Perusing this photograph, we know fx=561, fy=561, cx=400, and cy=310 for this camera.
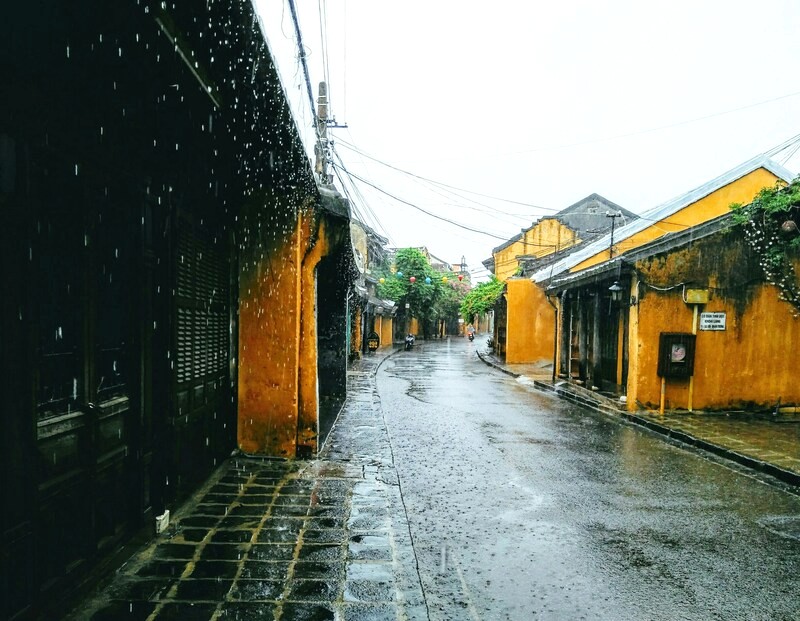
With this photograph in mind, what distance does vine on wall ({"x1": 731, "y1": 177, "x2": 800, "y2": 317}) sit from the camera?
11164mm

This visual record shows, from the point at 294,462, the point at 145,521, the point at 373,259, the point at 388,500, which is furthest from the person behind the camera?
the point at 373,259

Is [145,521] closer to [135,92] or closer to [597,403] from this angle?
[135,92]

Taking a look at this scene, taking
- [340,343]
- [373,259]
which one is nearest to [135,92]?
[340,343]

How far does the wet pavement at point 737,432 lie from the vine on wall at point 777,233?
8.74 feet

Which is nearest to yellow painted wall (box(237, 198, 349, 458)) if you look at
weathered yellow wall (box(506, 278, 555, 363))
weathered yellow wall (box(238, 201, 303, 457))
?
weathered yellow wall (box(238, 201, 303, 457))

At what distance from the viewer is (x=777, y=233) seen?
11.5m

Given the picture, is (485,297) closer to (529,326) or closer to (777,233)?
(529,326)

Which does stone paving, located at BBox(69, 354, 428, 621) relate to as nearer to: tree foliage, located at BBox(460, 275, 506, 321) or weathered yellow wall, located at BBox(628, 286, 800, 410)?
weathered yellow wall, located at BBox(628, 286, 800, 410)

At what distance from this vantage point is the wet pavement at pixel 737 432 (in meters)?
7.78

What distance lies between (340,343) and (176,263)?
339 inches

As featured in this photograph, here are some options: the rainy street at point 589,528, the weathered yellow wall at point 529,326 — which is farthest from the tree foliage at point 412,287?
the rainy street at point 589,528

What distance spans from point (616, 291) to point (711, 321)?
2163 millimetres

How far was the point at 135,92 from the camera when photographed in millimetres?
3740

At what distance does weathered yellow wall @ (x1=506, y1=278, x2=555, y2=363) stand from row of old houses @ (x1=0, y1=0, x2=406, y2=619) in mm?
21672
